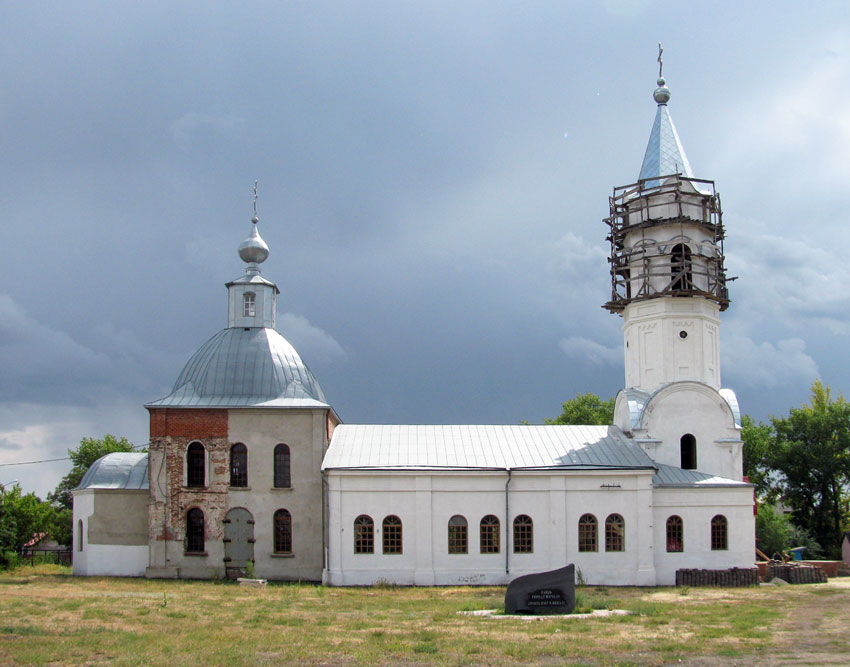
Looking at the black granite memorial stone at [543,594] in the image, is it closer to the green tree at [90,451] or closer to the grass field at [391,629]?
the grass field at [391,629]

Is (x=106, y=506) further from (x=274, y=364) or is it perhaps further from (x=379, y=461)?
(x=379, y=461)

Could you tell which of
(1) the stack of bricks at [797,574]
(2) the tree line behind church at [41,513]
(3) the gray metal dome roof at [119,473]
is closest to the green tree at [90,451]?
(2) the tree line behind church at [41,513]

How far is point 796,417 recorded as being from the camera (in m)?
50.7

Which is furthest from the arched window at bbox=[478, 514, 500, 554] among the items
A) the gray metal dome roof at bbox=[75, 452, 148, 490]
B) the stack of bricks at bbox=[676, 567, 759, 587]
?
the gray metal dome roof at bbox=[75, 452, 148, 490]

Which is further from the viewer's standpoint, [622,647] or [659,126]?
[659,126]

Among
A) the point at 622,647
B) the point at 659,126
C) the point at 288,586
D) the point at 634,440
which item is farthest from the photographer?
the point at 659,126

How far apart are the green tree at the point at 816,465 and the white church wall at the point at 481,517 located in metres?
22.3

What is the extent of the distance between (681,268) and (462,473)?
39.3 feet

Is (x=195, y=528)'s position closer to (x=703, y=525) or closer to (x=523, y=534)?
(x=523, y=534)

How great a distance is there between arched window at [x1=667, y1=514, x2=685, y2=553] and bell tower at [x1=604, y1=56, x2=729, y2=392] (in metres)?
5.31

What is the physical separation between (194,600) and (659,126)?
26.2 metres

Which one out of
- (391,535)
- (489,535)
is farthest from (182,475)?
(489,535)

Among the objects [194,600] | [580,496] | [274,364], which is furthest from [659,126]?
[194,600]

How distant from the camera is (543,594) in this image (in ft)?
67.9
